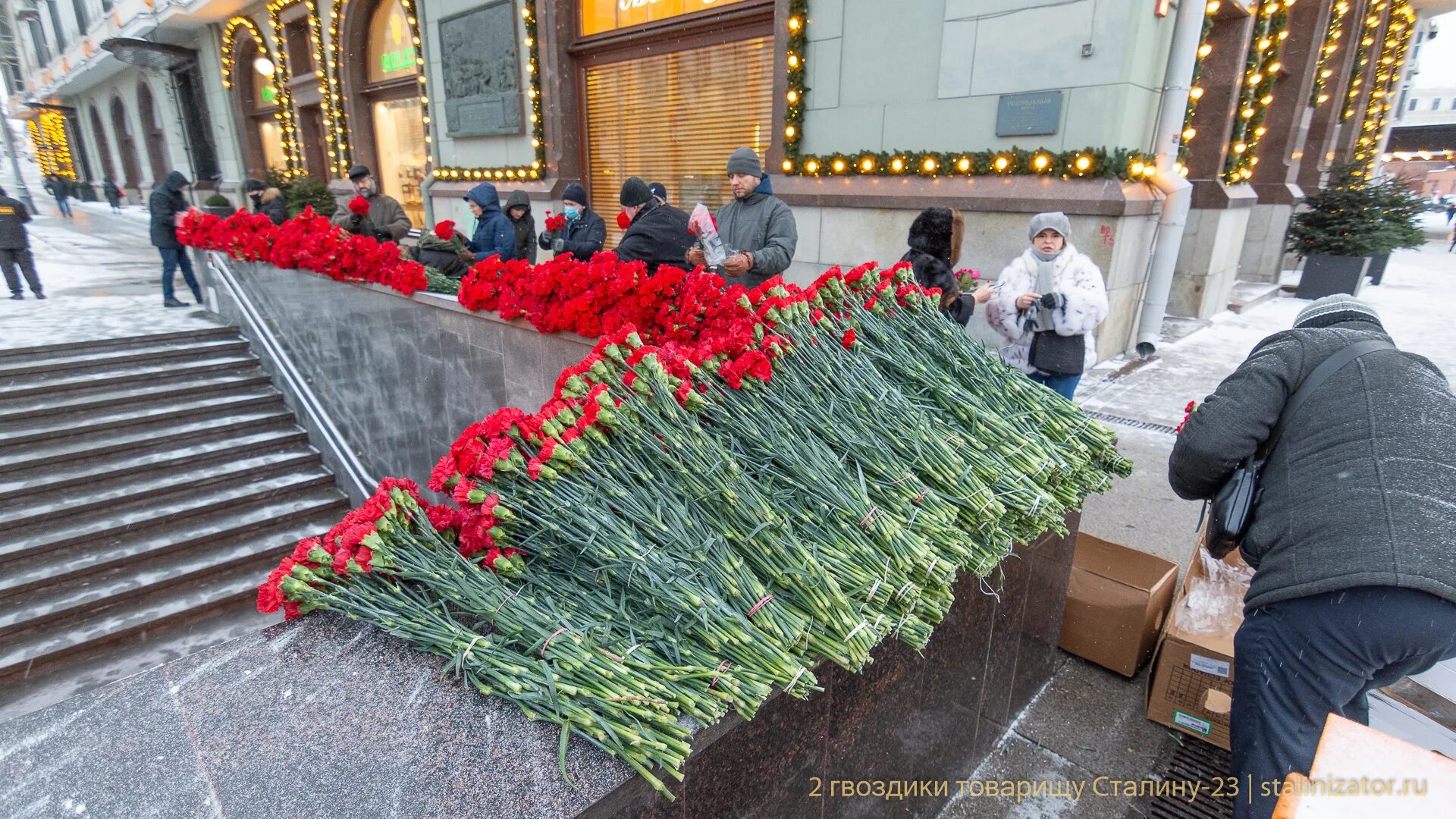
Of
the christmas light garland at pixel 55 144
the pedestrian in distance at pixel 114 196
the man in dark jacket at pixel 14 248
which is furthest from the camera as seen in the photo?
the christmas light garland at pixel 55 144

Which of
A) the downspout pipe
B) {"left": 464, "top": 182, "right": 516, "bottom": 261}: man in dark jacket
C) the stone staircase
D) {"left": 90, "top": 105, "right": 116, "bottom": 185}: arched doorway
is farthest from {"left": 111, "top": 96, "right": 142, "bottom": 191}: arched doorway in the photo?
the downspout pipe

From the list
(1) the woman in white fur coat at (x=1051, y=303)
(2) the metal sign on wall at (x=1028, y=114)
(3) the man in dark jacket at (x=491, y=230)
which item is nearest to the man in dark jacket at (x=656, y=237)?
(1) the woman in white fur coat at (x=1051, y=303)

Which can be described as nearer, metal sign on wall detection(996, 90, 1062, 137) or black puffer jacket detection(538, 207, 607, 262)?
metal sign on wall detection(996, 90, 1062, 137)

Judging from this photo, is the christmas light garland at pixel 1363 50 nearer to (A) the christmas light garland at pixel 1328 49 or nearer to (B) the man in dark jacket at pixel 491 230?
(A) the christmas light garland at pixel 1328 49

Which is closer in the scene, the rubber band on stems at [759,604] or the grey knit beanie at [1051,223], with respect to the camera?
the rubber band on stems at [759,604]

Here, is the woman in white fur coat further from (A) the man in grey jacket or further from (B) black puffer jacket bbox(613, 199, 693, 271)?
(B) black puffer jacket bbox(613, 199, 693, 271)

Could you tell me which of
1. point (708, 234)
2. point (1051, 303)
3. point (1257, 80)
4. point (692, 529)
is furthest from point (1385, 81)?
point (692, 529)

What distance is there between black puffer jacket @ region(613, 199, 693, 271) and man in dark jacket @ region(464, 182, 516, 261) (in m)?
2.44

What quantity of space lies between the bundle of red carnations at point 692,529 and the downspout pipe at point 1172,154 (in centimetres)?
511

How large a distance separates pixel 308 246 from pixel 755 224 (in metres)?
4.70

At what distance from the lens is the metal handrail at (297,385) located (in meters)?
6.74

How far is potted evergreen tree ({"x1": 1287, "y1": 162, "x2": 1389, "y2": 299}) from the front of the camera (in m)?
10.0

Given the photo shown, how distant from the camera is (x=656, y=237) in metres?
4.52

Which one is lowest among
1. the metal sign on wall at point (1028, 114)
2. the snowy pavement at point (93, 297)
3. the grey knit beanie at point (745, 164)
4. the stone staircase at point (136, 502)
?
the stone staircase at point (136, 502)
